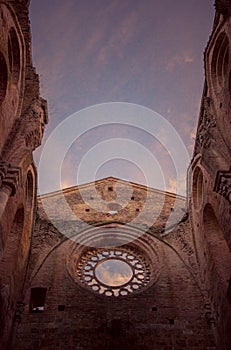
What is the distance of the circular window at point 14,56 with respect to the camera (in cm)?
959

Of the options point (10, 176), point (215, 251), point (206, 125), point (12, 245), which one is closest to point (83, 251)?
point (12, 245)

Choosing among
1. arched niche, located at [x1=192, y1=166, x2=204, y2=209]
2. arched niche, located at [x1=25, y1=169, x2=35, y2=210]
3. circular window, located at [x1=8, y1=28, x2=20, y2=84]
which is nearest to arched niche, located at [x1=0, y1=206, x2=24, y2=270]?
arched niche, located at [x1=25, y1=169, x2=35, y2=210]

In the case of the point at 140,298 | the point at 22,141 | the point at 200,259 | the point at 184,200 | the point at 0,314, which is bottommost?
the point at 0,314

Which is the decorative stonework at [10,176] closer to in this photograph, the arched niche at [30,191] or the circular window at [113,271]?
the arched niche at [30,191]

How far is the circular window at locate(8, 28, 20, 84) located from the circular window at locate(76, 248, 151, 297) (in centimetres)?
577

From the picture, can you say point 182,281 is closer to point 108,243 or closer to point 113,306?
point 113,306

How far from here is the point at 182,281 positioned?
10.8 m

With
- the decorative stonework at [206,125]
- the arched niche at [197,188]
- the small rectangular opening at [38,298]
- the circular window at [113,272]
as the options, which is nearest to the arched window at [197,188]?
the arched niche at [197,188]

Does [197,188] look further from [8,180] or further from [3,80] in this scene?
[3,80]

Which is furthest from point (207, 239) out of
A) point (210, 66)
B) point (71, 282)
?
point (210, 66)

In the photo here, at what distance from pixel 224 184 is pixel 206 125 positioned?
2714 mm

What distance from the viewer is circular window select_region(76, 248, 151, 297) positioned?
11047 millimetres

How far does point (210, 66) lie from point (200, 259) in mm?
5296

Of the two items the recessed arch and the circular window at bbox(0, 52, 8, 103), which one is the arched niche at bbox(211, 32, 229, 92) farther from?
the recessed arch
